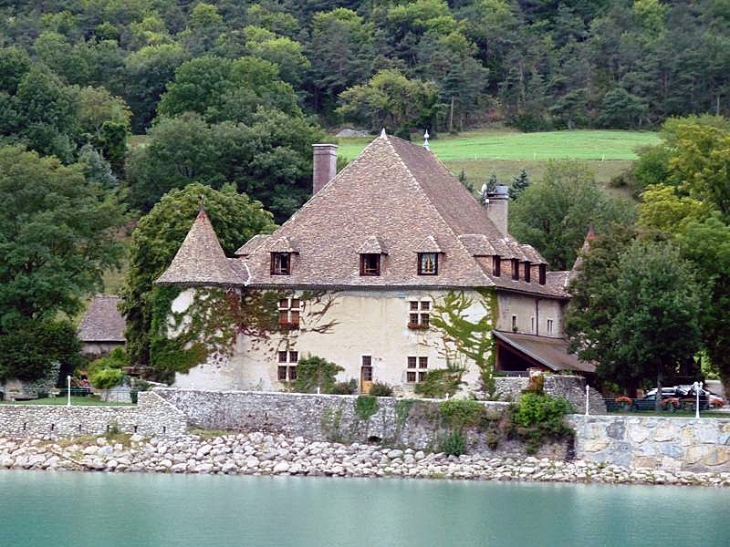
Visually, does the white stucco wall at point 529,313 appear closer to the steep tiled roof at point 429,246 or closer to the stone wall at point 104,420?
the steep tiled roof at point 429,246

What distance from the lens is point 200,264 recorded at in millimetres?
64062

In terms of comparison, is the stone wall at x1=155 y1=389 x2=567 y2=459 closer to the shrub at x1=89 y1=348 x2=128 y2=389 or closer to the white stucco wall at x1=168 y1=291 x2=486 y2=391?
the white stucco wall at x1=168 y1=291 x2=486 y2=391

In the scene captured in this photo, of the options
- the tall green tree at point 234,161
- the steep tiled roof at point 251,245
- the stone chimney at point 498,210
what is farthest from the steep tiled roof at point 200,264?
the tall green tree at point 234,161

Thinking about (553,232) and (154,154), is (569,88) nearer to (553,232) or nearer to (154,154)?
(154,154)

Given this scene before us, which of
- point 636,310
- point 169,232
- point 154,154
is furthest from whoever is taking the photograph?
point 154,154

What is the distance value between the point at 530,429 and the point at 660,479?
14.1ft

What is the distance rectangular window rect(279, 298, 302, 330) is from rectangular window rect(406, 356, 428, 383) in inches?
170

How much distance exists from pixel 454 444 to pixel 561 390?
4.45 m

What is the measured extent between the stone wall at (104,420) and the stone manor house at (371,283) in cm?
437

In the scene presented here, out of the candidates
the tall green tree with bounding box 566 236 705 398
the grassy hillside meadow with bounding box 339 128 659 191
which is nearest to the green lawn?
the tall green tree with bounding box 566 236 705 398

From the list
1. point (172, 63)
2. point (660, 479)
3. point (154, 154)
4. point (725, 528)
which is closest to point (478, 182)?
point (154, 154)

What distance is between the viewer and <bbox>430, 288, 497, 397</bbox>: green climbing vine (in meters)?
62.9

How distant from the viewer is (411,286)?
63375 millimetres

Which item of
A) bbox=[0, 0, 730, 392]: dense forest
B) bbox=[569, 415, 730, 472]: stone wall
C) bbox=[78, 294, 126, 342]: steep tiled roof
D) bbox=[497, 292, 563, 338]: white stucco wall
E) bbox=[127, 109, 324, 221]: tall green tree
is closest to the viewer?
bbox=[569, 415, 730, 472]: stone wall
